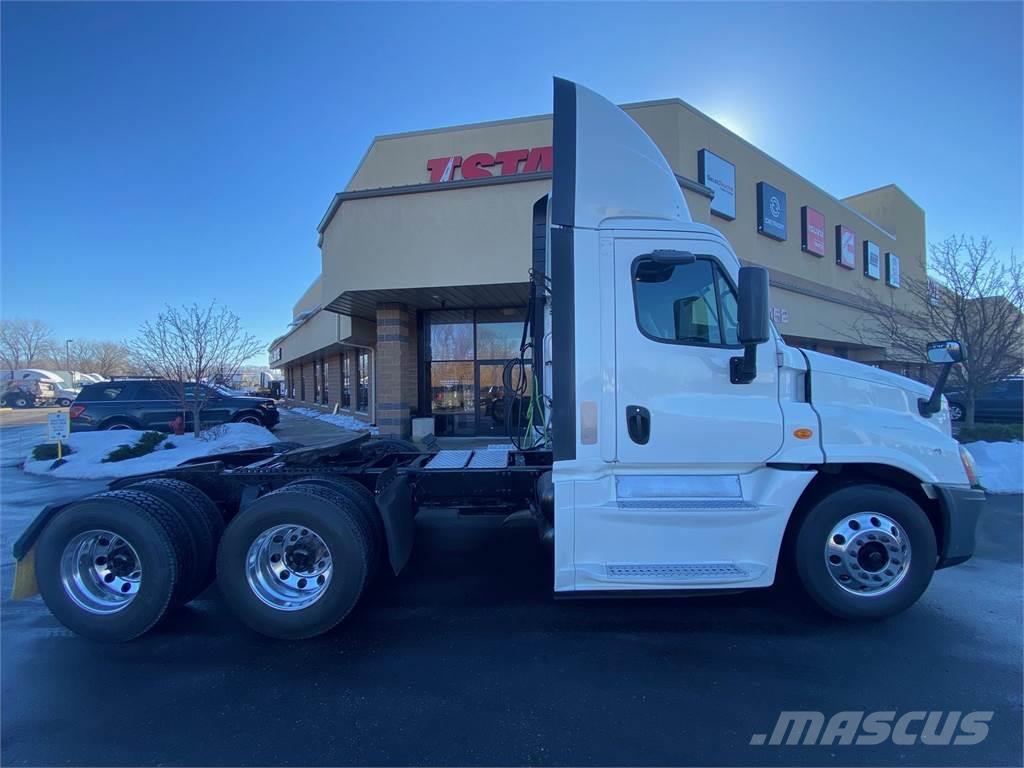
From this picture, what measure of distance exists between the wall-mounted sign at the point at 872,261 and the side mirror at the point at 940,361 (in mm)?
22424

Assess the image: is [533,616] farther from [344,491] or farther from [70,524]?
[70,524]

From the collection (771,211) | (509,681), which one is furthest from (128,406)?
(771,211)

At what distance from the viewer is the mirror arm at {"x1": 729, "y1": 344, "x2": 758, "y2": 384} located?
Result: 3306mm

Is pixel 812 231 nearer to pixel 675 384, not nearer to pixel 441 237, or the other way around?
pixel 441 237

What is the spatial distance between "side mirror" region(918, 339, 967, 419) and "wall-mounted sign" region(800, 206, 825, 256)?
16166 mm

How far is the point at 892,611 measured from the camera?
11.4ft

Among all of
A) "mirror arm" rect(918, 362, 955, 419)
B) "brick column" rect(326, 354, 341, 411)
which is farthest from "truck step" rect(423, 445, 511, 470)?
"brick column" rect(326, 354, 341, 411)

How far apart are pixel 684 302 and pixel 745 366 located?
1.94ft

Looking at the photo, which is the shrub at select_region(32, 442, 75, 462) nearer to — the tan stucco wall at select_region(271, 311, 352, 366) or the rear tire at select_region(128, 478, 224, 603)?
the tan stucco wall at select_region(271, 311, 352, 366)

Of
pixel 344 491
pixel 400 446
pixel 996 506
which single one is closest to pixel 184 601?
pixel 344 491

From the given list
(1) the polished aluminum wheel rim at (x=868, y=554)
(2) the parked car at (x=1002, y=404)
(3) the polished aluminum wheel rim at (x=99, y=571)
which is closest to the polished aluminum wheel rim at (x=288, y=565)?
(3) the polished aluminum wheel rim at (x=99, y=571)

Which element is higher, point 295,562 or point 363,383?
point 363,383

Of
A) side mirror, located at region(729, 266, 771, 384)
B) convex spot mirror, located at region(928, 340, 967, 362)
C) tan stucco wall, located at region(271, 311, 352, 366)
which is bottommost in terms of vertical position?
convex spot mirror, located at region(928, 340, 967, 362)

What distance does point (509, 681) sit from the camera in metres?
2.97
